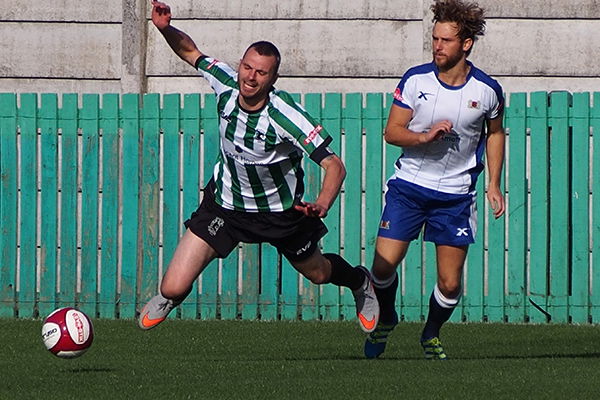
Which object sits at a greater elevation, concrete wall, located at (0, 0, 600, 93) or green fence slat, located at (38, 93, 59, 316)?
concrete wall, located at (0, 0, 600, 93)

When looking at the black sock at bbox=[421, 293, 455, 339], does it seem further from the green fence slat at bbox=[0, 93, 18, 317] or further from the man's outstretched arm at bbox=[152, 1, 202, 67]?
the green fence slat at bbox=[0, 93, 18, 317]

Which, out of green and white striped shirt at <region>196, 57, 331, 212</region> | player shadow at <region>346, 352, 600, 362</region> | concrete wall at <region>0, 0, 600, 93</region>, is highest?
concrete wall at <region>0, 0, 600, 93</region>

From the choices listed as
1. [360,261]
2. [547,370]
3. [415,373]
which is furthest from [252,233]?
[360,261]

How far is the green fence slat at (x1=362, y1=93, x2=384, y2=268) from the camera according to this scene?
13.2 meters

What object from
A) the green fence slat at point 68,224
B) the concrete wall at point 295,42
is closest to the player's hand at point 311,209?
the green fence slat at point 68,224

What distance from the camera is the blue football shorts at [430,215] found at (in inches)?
380

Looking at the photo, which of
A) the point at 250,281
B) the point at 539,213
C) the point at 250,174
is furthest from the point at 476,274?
the point at 250,174

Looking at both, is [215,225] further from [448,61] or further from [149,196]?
[149,196]

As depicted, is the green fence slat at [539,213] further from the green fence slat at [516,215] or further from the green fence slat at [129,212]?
the green fence slat at [129,212]

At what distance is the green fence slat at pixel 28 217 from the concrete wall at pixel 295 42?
1.15 meters

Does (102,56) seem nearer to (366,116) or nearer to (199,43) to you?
(199,43)

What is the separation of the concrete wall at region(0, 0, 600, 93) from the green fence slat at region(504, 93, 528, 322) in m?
0.99

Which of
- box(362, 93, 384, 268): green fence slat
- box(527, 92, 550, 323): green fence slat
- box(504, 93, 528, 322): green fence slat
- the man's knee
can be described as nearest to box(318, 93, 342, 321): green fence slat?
box(362, 93, 384, 268): green fence slat

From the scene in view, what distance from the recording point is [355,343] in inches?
455
